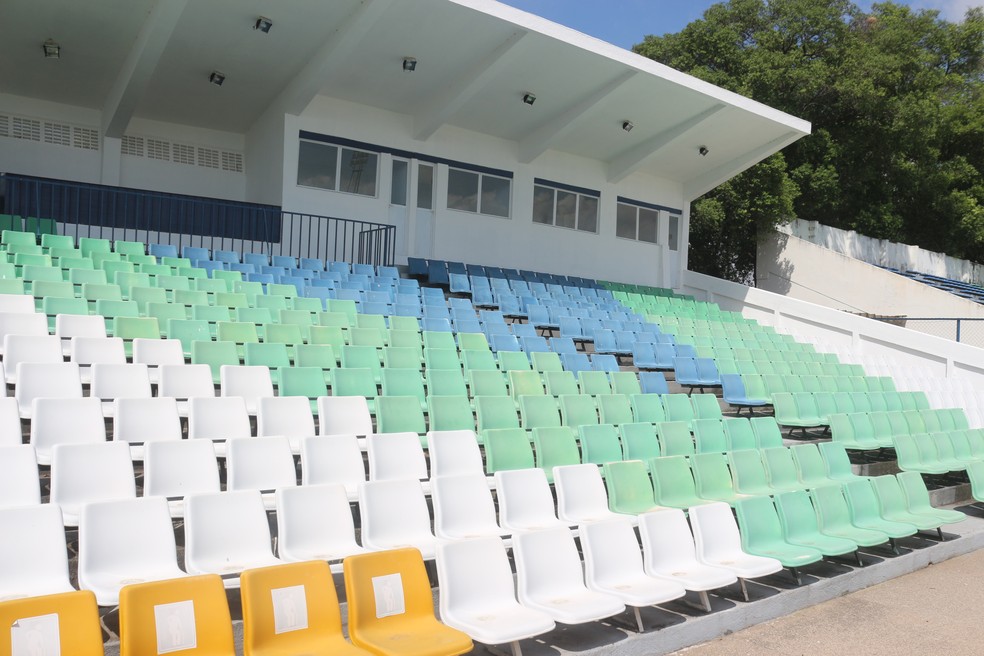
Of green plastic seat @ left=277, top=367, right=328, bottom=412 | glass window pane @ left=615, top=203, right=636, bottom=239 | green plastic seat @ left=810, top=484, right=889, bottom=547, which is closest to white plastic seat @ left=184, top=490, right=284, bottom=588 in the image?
green plastic seat @ left=277, top=367, right=328, bottom=412

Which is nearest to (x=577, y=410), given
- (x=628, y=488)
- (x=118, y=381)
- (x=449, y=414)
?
(x=449, y=414)

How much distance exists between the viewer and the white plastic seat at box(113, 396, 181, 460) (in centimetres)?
461

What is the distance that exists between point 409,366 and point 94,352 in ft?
9.06

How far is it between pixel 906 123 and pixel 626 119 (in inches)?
517

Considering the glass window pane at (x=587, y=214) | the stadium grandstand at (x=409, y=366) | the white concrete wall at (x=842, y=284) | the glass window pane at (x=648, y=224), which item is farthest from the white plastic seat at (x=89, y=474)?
the white concrete wall at (x=842, y=284)

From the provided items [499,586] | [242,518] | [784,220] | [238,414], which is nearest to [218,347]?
[238,414]

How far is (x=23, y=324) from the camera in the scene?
6398 millimetres

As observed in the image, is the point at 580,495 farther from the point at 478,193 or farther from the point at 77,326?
the point at 478,193

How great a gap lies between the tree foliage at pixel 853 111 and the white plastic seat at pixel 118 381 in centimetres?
1899

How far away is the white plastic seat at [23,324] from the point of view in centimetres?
633

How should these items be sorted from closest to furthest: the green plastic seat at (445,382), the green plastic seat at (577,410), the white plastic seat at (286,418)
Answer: the white plastic seat at (286,418) < the green plastic seat at (577,410) < the green plastic seat at (445,382)

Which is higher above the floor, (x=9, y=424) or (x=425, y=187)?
(x=425, y=187)

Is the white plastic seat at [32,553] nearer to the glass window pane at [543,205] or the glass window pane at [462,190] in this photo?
the glass window pane at [462,190]

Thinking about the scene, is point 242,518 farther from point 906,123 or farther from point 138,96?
point 906,123
